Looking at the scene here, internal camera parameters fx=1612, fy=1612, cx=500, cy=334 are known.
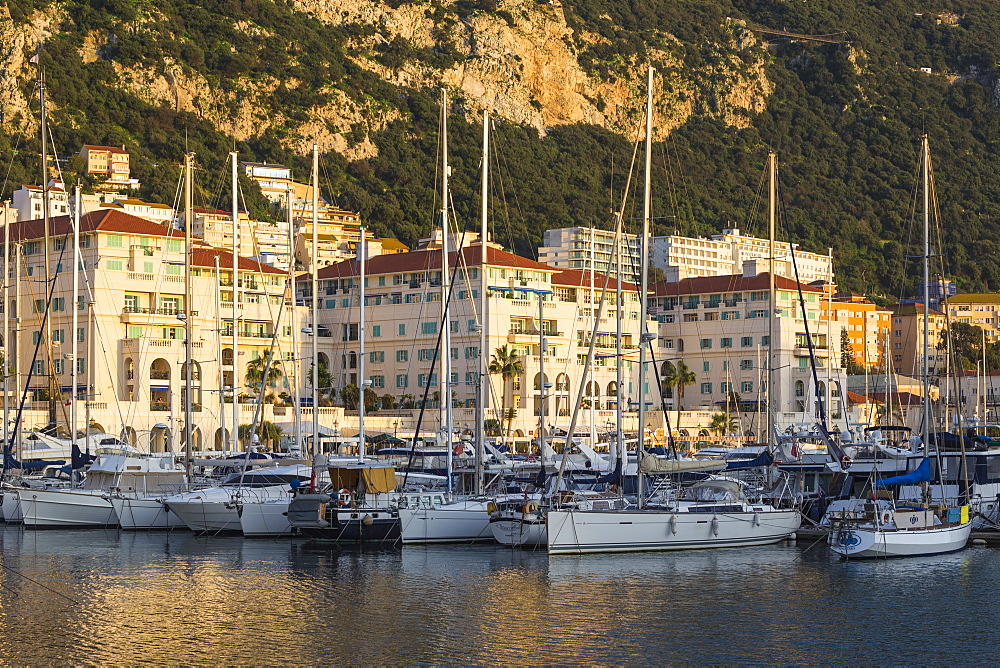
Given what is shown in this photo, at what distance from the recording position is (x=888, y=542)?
157ft

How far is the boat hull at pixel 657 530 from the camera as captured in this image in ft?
158

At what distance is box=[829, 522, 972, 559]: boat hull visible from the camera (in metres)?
47.7

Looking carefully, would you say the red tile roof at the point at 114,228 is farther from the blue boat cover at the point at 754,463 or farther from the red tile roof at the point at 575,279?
the blue boat cover at the point at 754,463

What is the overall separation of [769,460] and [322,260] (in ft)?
318

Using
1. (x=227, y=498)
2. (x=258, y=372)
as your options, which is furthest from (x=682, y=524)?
(x=258, y=372)

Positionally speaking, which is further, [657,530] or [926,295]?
[926,295]

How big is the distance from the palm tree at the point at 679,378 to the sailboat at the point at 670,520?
2835 inches

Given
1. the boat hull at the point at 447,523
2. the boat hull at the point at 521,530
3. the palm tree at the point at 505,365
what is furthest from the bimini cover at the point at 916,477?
the palm tree at the point at 505,365

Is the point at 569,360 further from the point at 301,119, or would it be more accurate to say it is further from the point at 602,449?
the point at 301,119

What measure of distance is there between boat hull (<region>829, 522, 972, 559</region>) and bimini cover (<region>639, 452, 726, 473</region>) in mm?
5547

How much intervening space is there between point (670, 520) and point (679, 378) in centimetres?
7647

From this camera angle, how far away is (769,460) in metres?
58.5

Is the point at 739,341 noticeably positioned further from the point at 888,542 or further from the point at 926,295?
the point at 888,542

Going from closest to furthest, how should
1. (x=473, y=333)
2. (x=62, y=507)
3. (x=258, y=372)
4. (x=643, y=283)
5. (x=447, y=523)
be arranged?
(x=643, y=283), (x=447, y=523), (x=62, y=507), (x=258, y=372), (x=473, y=333)
